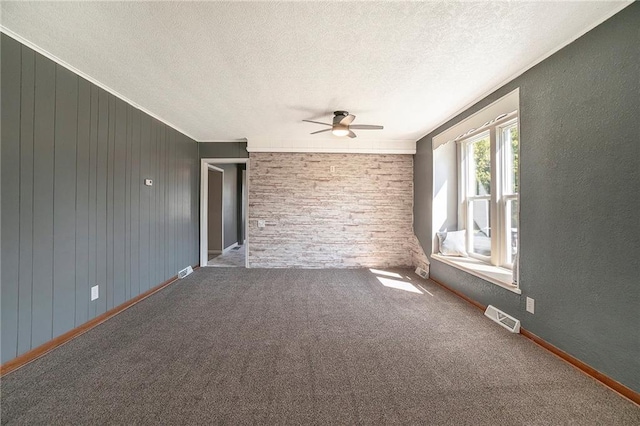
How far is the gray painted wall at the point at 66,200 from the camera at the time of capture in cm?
173

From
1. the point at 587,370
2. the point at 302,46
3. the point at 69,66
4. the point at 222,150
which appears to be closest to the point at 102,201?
the point at 69,66

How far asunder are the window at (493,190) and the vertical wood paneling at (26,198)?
4.14m

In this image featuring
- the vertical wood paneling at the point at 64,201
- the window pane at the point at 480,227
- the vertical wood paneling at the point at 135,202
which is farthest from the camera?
the window pane at the point at 480,227

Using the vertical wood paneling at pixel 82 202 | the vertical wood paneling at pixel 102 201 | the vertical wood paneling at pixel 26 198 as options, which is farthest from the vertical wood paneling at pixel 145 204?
the vertical wood paneling at pixel 26 198

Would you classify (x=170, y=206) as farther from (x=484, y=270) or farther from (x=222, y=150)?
(x=484, y=270)

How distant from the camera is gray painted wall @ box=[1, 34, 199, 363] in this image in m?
1.73

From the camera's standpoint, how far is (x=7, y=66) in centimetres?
169

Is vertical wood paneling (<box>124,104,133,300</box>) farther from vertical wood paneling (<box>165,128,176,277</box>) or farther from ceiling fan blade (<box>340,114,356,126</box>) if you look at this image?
ceiling fan blade (<box>340,114,356,126</box>)

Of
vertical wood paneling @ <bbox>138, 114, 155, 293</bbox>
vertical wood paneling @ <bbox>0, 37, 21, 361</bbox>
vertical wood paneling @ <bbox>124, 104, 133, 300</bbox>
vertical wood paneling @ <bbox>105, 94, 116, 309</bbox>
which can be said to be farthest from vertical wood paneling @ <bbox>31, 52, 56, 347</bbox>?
vertical wood paneling @ <bbox>138, 114, 155, 293</bbox>

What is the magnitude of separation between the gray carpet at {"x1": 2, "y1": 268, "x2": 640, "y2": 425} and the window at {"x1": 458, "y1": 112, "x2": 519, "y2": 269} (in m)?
0.92

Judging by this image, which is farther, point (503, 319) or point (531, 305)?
point (503, 319)

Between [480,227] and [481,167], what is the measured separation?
84 cm

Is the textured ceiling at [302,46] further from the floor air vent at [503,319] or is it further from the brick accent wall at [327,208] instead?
the floor air vent at [503,319]

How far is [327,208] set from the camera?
4.57m
